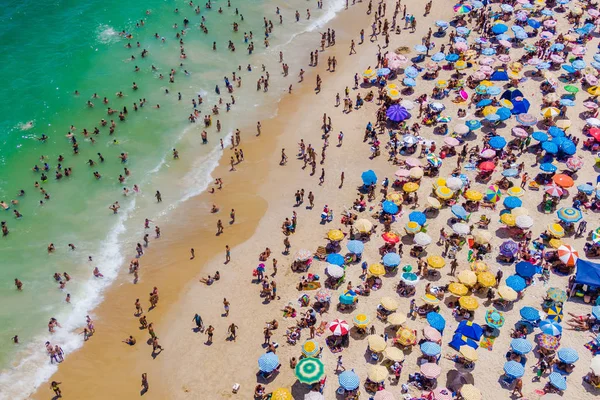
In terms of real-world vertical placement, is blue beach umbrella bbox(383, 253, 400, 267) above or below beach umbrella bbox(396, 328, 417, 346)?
above

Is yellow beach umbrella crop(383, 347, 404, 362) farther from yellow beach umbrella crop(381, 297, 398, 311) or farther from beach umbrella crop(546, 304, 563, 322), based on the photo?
beach umbrella crop(546, 304, 563, 322)

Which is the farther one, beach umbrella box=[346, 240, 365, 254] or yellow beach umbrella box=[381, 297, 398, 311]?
beach umbrella box=[346, 240, 365, 254]

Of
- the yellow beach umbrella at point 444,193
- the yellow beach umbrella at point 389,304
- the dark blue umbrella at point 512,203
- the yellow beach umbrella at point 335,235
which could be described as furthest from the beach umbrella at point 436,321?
the dark blue umbrella at point 512,203

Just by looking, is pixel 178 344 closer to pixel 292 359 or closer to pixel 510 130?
→ pixel 292 359

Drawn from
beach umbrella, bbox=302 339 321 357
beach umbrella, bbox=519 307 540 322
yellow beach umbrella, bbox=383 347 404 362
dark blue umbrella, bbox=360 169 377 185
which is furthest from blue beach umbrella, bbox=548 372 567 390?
dark blue umbrella, bbox=360 169 377 185

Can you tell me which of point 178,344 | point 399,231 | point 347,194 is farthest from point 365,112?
point 178,344

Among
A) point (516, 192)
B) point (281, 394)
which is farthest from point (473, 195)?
point (281, 394)
